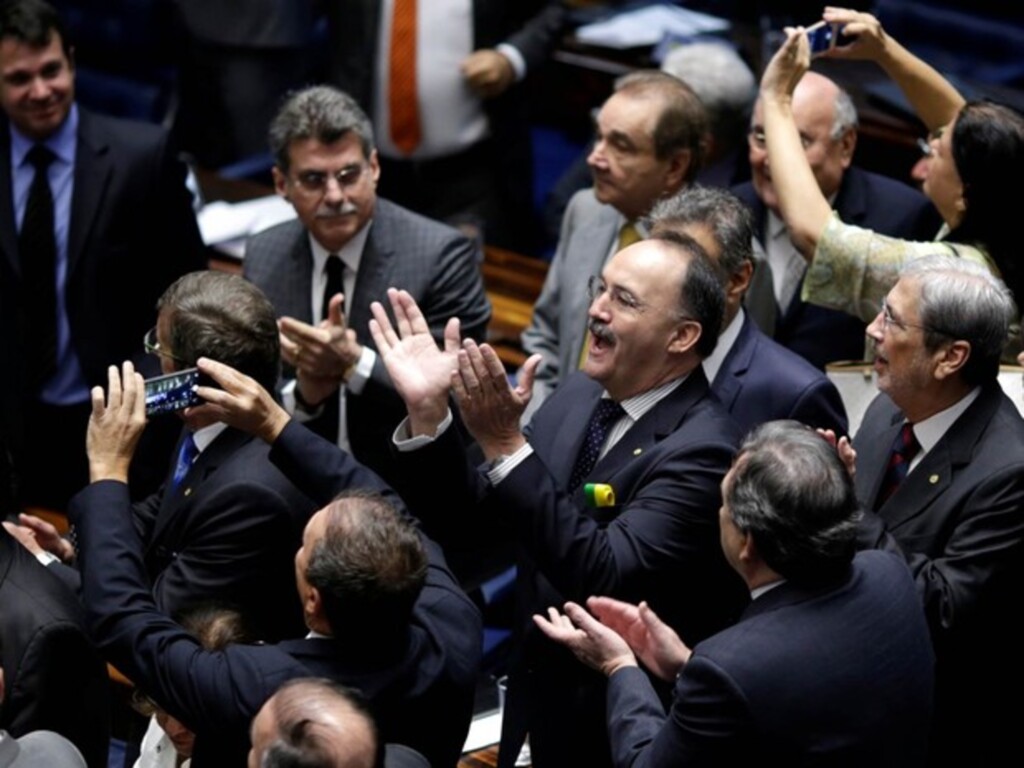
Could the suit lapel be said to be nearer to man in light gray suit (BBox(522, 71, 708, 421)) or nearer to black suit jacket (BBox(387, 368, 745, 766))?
man in light gray suit (BBox(522, 71, 708, 421))

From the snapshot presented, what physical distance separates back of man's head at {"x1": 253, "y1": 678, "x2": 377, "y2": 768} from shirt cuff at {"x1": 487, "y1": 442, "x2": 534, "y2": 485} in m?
0.76

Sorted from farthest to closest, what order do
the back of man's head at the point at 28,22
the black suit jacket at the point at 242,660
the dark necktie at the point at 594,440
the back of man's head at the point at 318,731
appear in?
the back of man's head at the point at 28,22, the dark necktie at the point at 594,440, the black suit jacket at the point at 242,660, the back of man's head at the point at 318,731

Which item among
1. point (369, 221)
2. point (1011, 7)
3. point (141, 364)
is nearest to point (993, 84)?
point (1011, 7)

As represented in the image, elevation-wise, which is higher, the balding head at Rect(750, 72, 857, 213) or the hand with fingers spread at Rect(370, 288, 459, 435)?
the balding head at Rect(750, 72, 857, 213)

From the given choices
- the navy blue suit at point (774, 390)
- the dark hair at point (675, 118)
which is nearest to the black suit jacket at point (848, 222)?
the dark hair at point (675, 118)

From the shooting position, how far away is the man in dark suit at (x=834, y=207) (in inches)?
191

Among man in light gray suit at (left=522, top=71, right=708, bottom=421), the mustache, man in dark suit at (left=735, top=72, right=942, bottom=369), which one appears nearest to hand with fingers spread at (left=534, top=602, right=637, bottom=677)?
the mustache

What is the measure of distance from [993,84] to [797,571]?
4836 millimetres

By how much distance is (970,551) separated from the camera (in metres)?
3.71

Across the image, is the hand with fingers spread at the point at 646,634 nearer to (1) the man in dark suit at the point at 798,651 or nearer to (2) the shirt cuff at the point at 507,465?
(1) the man in dark suit at the point at 798,651

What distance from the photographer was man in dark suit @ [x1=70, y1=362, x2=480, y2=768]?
3.24 metres

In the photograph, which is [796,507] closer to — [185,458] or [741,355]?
[741,355]

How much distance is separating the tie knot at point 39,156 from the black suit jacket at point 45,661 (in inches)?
81.3

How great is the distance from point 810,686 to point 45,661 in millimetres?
1316
